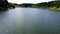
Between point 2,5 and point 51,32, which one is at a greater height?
point 51,32

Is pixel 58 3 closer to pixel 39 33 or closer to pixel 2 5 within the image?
pixel 2 5

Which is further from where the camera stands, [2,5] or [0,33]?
[2,5]

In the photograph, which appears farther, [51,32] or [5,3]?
[5,3]

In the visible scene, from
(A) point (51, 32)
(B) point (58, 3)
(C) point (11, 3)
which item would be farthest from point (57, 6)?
(A) point (51, 32)

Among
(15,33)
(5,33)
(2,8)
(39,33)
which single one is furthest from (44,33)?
(2,8)

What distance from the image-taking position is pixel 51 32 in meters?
18.1

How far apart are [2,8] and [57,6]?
22393 millimetres

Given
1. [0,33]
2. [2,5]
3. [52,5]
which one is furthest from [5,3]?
[0,33]

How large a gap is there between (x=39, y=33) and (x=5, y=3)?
43.9m

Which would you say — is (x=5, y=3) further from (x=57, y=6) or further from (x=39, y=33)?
(x=39, y=33)

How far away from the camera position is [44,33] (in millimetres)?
17547

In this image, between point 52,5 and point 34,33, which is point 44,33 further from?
point 52,5

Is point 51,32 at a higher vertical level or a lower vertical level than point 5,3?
higher

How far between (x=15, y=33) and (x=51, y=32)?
14.4 ft
